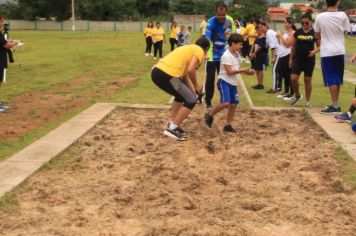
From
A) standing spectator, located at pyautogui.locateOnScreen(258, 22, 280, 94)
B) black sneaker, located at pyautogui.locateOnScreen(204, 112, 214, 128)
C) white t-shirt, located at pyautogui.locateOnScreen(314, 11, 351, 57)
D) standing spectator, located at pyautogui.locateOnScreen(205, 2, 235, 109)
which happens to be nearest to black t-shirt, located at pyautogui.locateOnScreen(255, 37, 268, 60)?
standing spectator, located at pyautogui.locateOnScreen(258, 22, 280, 94)

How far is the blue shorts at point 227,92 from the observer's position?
25.7ft

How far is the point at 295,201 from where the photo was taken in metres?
4.97

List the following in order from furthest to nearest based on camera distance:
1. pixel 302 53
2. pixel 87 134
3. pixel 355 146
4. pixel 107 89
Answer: pixel 107 89, pixel 302 53, pixel 87 134, pixel 355 146

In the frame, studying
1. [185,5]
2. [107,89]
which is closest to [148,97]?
[107,89]

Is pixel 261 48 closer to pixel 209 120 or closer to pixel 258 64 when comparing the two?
pixel 258 64

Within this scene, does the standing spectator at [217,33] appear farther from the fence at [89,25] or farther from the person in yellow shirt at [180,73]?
the fence at [89,25]

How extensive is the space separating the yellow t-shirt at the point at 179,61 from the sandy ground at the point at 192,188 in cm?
101

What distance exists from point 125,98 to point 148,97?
0.52 meters

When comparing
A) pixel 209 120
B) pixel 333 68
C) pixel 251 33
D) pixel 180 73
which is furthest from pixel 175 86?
pixel 251 33

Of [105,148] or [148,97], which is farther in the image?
[148,97]

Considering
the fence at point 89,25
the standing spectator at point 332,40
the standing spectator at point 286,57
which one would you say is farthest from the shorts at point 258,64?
the fence at point 89,25

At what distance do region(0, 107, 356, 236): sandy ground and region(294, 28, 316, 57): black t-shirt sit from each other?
213 centimetres

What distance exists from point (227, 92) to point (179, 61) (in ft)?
3.24

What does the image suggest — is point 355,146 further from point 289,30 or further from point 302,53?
point 289,30
